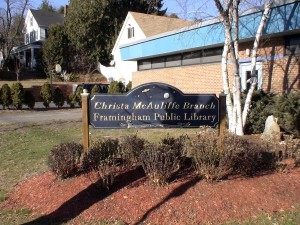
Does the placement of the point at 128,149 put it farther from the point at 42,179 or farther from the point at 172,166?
the point at 42,179

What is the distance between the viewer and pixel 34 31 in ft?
199

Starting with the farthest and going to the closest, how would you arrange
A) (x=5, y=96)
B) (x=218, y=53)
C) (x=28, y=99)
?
1. (x=28, y=99)
2. (x=5, y=96)
3. (x=218, y=53)

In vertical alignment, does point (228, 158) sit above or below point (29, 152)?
above

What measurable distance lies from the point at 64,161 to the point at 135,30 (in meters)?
30.8

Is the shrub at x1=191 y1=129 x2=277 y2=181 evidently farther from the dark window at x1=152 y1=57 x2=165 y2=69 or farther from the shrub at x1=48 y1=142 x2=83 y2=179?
the dark window at x1=152 y1=57 x2=165 y2=69

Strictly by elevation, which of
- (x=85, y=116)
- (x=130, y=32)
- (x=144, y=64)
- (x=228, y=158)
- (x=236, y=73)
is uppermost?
(x=130, y=32)

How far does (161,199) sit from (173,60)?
15.9 m

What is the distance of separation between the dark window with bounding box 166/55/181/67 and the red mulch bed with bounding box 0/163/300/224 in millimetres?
14459

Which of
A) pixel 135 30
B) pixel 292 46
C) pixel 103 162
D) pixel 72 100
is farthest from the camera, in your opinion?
pixel 135 30

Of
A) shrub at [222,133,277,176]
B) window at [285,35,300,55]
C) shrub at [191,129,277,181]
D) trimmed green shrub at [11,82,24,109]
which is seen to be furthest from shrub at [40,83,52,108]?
shrub at [222,133,277,176]

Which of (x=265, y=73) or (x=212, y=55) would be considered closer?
(x=265, y=73)

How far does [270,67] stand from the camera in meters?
13.6

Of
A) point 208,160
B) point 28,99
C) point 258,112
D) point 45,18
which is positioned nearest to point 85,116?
point 208,160

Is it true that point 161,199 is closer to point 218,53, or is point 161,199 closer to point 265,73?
point 265,73
